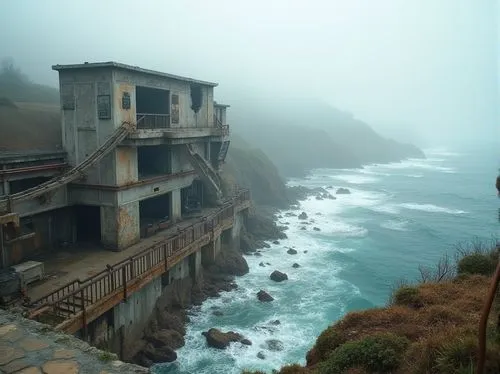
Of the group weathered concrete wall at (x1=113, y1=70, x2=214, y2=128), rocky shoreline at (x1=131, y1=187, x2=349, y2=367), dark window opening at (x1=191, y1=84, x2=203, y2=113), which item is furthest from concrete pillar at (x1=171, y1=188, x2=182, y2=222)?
dark window opening at (x1=191, y1=84, x2=203, y2=113)

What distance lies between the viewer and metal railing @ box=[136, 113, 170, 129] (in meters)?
25.9

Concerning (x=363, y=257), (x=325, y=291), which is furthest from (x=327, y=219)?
(x=325, y=291)

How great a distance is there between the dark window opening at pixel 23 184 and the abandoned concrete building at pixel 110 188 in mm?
56

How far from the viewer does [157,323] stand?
79.3 feet

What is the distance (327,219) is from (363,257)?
50.7ft

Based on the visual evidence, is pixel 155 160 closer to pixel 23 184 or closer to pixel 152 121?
pixel 152 121

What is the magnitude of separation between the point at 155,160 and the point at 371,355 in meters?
23.7

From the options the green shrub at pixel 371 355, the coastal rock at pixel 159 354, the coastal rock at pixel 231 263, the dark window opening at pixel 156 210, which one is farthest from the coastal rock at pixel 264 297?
the green shrub at pixel 371 355

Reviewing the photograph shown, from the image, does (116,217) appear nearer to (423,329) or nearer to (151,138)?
(151,138)

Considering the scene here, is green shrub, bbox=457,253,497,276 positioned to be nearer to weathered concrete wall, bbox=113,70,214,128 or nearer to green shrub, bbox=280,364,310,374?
green shrub, bbox=280,364,310,374

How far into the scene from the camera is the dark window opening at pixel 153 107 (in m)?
27.0

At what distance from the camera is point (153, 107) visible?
99.6ft

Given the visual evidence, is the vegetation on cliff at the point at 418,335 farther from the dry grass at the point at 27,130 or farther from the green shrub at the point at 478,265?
the dry grass at the point at 27,130

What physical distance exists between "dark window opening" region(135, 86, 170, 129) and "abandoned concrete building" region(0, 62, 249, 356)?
78 millimetres
